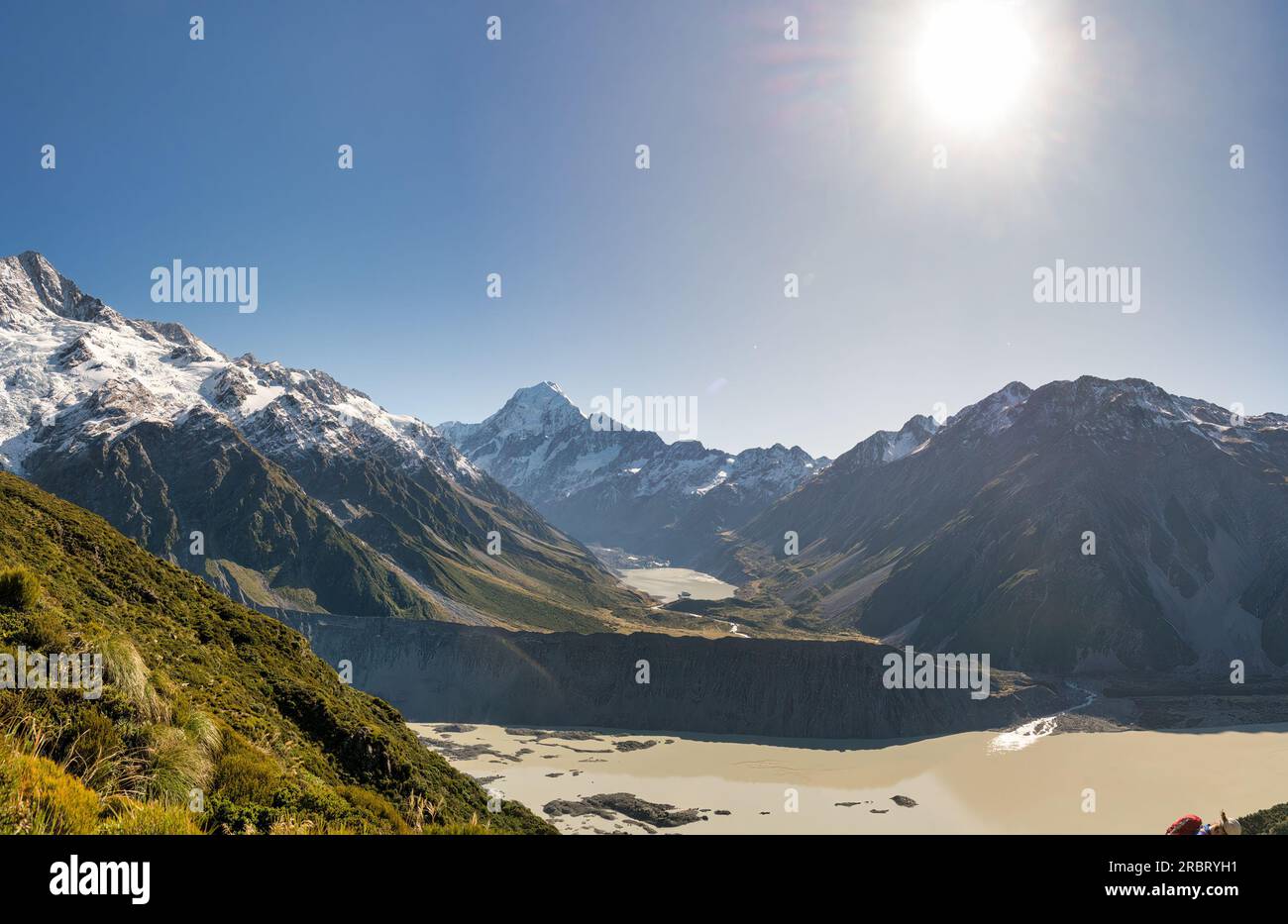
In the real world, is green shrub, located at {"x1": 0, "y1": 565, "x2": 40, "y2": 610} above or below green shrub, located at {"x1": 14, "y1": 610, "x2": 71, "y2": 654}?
above

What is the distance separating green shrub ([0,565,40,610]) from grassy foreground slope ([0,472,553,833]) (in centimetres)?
5

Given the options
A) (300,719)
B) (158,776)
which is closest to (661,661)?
(300,719)

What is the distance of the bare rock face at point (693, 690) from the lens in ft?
443

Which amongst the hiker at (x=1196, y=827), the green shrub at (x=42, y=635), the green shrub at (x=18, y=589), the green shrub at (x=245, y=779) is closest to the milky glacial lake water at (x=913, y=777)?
the green shrub at (x=18, y=589)

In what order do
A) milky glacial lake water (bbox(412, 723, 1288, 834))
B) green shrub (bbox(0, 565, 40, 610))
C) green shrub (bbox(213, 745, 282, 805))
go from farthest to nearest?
1. milky glacial lake water (bbox(412, 723, 1288, 834))
2. green shrub (bbox(0, 565, 40, 610))
3. green shrub (bbox(213, 745, 282, 805))

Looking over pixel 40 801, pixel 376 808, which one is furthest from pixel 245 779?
pixel 40 801

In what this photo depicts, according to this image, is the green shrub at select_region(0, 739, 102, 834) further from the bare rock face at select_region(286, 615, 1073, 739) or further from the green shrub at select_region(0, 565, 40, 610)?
the bare rock face at select_region(286, 615, 1073, 739)

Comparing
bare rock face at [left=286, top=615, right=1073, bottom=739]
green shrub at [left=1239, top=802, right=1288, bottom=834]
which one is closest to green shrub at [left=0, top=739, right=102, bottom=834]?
green shrub at [left=1239, top=802, right=1288, bottom=834]

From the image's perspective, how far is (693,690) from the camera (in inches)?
5600

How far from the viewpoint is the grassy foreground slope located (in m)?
11.4

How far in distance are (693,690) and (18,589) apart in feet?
445

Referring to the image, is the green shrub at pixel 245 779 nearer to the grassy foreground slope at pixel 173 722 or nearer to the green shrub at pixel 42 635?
the grassy foreground slope at pixel 173 722
